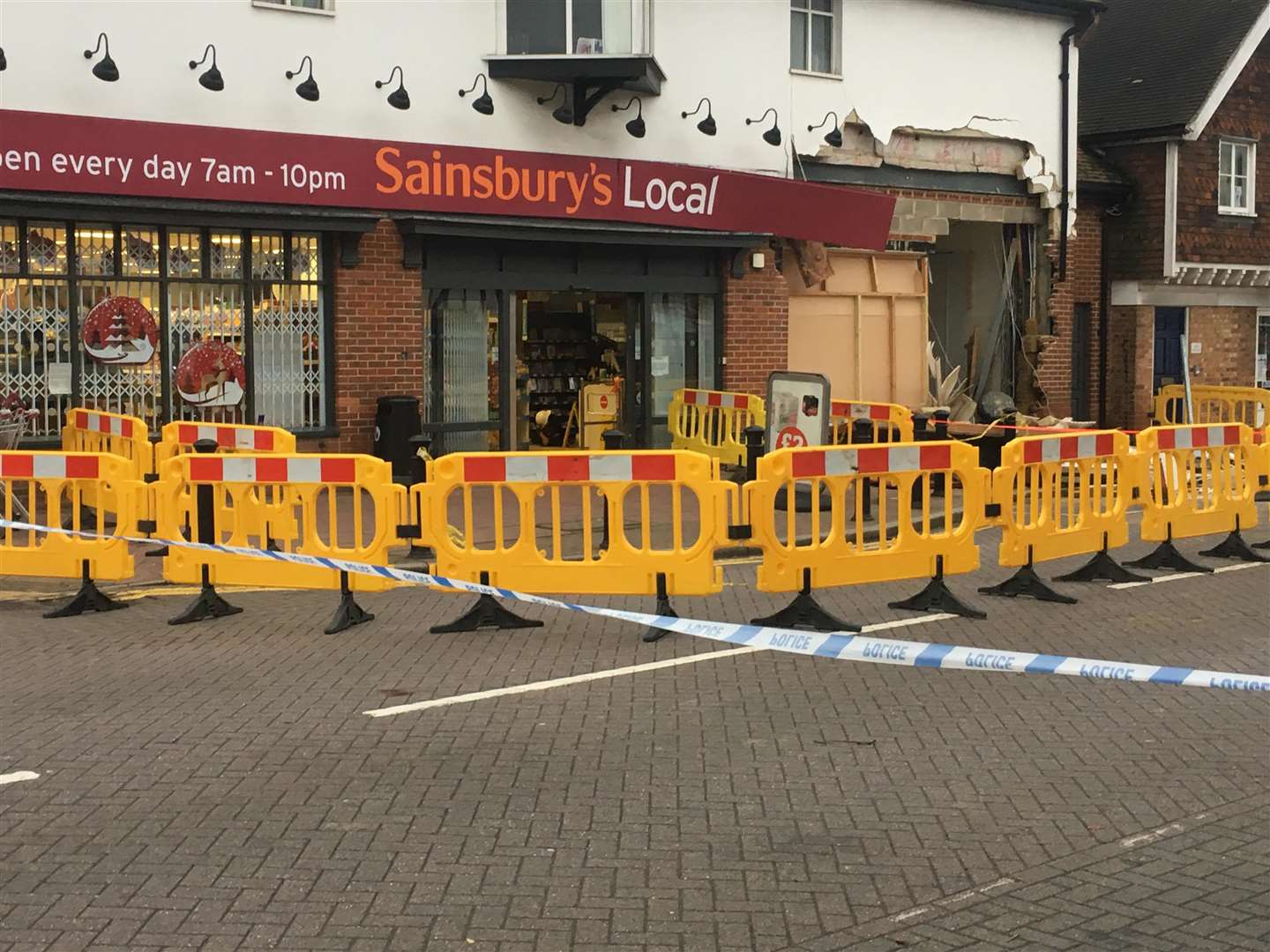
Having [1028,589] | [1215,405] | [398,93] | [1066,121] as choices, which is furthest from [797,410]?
[1215,405]

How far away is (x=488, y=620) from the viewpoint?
9773mm

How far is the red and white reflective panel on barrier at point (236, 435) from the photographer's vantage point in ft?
40.3

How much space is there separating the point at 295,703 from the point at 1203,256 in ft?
73.4

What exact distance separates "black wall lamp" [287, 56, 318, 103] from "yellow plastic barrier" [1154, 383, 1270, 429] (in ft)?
42.3

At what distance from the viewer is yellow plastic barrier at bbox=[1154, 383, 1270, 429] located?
71.7 feet

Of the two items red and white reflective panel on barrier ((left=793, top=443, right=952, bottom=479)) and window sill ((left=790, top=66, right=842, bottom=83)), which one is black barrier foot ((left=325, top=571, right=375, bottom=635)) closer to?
red and white reflective panel on barrier ((left=793, top=443, right=952, bottom=479))

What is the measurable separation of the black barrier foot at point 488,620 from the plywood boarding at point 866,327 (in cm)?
1164

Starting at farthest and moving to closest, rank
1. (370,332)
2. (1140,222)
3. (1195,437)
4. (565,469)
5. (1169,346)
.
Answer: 1. (1169,346)
2. (1140,222)
3. (370,332)
4. (1195,437)
5. (565,469)

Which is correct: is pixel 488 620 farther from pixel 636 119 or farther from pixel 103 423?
pixel 636 119

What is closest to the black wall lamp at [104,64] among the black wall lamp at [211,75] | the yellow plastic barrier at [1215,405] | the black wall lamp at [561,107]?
the black wall lamp at [211,75]

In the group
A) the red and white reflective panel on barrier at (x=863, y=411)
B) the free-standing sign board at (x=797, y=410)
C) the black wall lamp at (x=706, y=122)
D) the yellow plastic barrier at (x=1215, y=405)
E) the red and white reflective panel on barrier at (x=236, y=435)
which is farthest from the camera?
the yellow plastic barrier at (x=1215, y=405)

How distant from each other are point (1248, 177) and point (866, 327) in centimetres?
1003

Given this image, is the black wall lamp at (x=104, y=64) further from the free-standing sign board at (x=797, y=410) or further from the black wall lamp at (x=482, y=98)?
the free-standing sign board at (x=797, y=410)

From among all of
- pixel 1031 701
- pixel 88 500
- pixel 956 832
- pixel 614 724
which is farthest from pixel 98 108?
pixel 956 832
